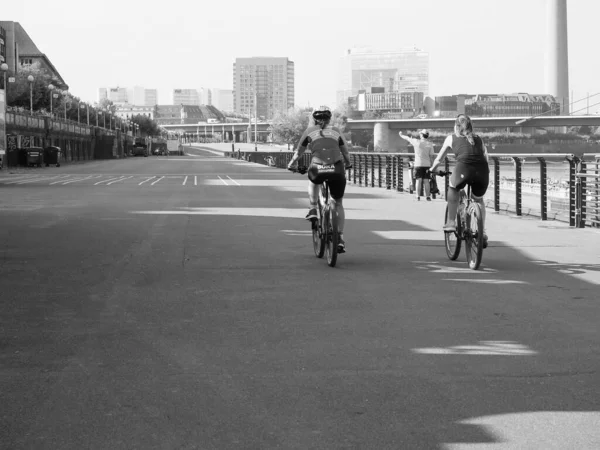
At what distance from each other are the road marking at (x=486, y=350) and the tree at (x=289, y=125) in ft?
551

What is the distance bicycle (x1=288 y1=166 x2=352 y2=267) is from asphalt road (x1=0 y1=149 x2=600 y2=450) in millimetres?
236

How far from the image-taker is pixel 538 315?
807 cm

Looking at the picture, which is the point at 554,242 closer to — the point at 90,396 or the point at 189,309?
the point at 189,309

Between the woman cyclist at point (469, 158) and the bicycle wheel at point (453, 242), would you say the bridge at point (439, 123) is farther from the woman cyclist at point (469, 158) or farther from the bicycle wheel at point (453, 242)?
the woman cyclist at point (469, 158)

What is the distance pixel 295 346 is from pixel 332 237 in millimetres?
4496

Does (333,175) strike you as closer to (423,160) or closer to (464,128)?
(464,128)

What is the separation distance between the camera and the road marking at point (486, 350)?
6.57 meters

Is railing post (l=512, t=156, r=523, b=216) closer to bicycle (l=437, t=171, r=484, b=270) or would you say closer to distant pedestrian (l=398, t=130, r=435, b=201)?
distant pedestrian (l=398, t=130, r=435, b=201)

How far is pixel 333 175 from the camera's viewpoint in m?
11.4

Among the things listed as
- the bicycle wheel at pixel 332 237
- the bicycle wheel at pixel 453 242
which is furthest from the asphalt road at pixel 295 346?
the bicycle wheel at pixel 332 237

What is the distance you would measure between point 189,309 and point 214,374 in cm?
244

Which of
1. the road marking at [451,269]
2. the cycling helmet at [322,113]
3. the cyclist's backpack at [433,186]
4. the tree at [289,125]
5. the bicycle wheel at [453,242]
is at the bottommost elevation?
the road marking at [451,269]

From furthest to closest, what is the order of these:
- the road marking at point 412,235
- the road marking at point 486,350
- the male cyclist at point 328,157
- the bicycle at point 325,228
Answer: the road marking at point 412,235, the male cyclist at point 328,157, the bicycle at point 325,228, the road marking at point 486,350

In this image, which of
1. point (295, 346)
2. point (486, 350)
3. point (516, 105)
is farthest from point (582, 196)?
point (516, 105)
